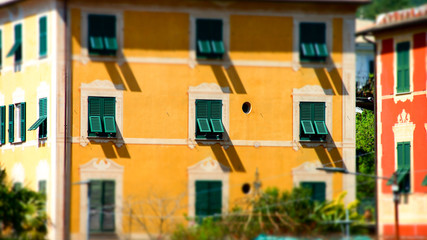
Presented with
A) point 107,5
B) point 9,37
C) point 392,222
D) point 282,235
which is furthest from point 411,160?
point 9,37

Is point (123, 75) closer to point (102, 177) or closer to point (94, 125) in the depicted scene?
point (94, 125)

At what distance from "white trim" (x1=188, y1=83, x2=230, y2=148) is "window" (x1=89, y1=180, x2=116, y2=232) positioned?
3709 millimetres

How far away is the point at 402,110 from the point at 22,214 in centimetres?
1574

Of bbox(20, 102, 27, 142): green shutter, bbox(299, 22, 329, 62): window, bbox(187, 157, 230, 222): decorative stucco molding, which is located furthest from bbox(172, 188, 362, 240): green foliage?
bbox(20, 102, 27, 142): green shutter

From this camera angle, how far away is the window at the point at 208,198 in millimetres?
41562

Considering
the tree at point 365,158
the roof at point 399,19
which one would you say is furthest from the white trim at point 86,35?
the tree at point 365,158

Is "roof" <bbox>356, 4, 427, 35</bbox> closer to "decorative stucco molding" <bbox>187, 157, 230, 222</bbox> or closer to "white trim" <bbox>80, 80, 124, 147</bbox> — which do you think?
"decorative stucco molding" <bbox>187, 157, 230, 222</bbox>

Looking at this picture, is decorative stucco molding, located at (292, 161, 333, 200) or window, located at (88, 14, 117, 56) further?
decorative stucco molding, located at (292, 161, 333, 200)

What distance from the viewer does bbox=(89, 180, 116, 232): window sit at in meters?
40.6

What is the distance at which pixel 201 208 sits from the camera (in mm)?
41562

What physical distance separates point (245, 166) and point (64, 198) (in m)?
7.18

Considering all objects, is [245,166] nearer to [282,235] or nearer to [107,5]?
[282,235]

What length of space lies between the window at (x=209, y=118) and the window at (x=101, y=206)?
4142 millimetres

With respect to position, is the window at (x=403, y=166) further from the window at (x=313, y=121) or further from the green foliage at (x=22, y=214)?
the green foliage at (x=22, y=214)
